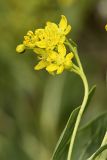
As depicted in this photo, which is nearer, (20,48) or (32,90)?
(20,48)

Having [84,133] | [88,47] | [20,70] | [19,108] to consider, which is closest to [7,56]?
[20,70]

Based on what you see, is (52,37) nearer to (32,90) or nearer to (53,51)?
(53,51)

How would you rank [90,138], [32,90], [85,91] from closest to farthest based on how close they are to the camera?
[85,91], [90,138], [32,90]

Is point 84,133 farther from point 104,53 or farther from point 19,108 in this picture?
point 104,53

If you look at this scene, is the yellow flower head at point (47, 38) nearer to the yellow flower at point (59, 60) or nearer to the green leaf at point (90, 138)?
the yellow flower at point (59, 60)

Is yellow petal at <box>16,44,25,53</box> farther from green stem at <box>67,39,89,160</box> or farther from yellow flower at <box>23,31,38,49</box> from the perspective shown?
green stem at <box>67,39,89,160</box>

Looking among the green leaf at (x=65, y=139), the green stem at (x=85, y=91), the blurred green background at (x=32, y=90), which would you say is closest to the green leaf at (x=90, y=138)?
the green leaf at (x=65, y=139)

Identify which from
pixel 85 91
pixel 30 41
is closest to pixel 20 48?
pixel 30 41
